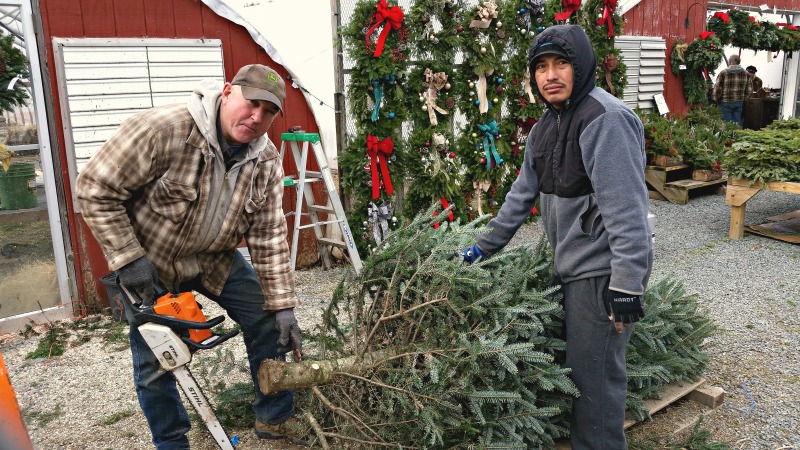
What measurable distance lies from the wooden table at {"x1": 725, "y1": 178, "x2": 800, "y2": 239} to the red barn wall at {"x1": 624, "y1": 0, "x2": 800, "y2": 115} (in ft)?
12.9

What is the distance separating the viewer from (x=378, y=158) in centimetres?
657

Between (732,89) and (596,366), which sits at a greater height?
(732,89)

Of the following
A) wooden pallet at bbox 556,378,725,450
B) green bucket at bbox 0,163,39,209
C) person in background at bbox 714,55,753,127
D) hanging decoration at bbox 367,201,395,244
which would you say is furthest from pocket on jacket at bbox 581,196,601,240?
person in background at bbox 714,55,753,127

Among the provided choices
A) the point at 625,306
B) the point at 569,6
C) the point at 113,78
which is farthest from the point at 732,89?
the point at 625,306

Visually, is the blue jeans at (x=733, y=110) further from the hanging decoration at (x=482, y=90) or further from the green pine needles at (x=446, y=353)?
the green pine needles at (x=446, y=353)

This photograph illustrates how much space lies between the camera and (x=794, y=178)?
709 centimetres

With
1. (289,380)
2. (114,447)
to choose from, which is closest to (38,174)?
(114,447)

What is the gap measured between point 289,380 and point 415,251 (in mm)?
891

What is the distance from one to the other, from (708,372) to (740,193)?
412 cm

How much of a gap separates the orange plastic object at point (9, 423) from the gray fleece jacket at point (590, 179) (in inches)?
84.9

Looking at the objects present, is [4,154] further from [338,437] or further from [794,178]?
[794,178]

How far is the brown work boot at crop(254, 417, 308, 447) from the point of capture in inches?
133

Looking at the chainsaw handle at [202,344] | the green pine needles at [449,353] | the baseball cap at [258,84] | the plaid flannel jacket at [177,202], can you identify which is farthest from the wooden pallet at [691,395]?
the baseball cap at [258,84]

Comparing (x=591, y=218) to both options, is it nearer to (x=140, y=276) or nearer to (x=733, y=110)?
(x=140, y=276)
